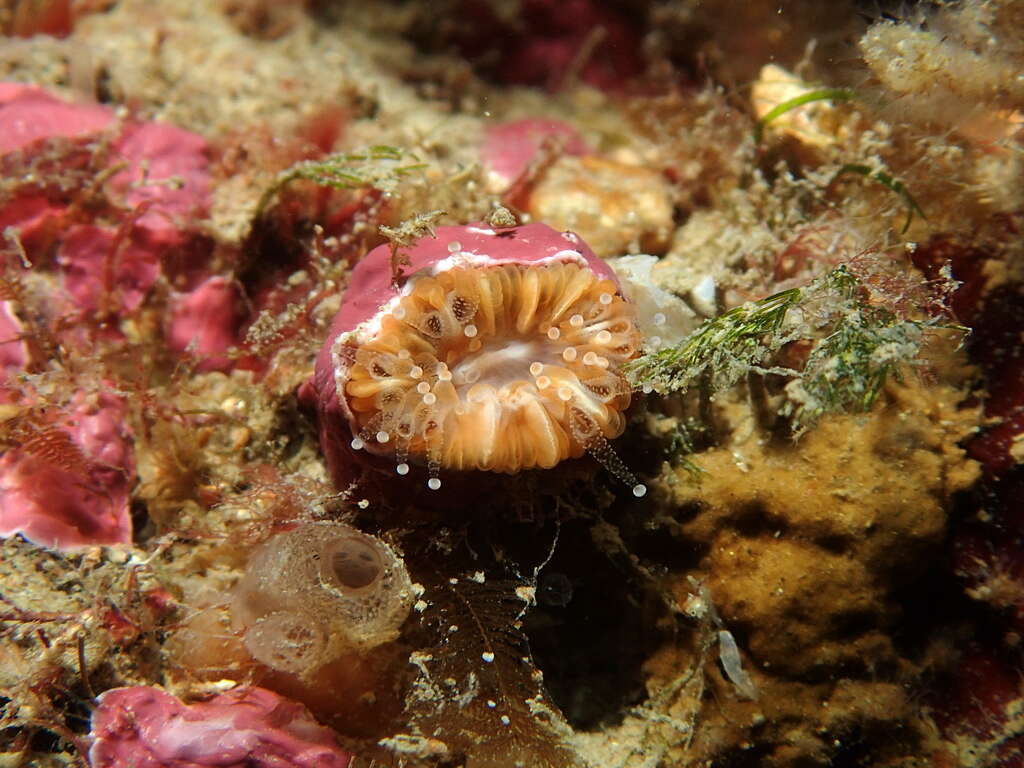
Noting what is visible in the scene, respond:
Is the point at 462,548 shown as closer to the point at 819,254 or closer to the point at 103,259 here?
the point at 819,254

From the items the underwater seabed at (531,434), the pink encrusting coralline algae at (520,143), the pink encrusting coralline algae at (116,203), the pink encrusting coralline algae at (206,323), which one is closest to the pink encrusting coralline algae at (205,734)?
the underwater seabed at (531,434)

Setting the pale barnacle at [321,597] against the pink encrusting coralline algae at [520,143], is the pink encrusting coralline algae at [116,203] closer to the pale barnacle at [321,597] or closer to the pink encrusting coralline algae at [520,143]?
the pink encrusting coralline algae at [520,143]

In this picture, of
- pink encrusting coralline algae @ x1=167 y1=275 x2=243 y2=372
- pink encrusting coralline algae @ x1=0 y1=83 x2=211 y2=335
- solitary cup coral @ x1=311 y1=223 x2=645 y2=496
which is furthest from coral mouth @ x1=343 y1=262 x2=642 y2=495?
pink encrusting coralline algae @ x1=0 y1=83 x2=211 y2=335

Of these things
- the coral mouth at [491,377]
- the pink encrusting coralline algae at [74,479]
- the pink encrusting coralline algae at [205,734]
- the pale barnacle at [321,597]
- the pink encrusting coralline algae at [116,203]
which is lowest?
the pink encrusting coralline algae at [205,734]

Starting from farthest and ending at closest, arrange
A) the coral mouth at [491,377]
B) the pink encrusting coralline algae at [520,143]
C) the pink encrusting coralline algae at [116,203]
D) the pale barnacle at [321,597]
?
the pink encrusting coralline algae at [520,143]
the pink encrusting coralline algae at [116,203]
the pale barnacle at [321,597]
the coral mouth at [491,377]

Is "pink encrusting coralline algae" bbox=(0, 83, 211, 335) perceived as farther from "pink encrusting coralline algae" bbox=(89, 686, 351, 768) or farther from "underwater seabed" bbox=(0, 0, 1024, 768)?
"pink encrusting coralline algae" bbox=(89, 686, 351, 768)

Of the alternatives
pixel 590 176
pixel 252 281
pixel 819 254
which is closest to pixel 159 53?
pixel 252 281

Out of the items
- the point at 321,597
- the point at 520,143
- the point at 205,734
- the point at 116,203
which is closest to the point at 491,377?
the point at 321,597

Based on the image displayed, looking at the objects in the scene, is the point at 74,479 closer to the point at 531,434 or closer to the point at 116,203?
the point at 116,203
